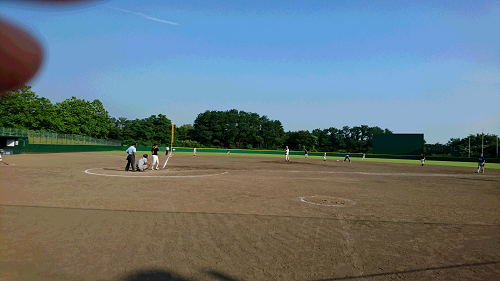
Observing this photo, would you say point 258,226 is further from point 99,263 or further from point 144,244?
point 99,263

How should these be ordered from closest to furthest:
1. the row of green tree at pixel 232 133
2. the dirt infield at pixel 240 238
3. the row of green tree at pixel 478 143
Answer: the dirt infield at pixel 240 238 → the row of green tree at pixel 478 143 → the row of green tree at pixel 232 133

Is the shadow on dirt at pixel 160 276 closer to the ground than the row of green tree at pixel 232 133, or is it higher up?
closer to the ground

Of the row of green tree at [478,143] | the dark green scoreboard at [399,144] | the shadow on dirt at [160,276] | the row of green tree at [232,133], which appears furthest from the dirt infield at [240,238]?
the row of green tree at [232,133]

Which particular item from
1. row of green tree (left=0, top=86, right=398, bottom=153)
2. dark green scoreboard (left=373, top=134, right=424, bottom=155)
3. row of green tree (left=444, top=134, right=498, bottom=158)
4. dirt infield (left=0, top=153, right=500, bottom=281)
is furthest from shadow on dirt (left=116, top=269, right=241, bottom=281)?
row of green tree (left=0, top=86, right=398, bottom=153)

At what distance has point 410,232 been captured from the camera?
22.1ft

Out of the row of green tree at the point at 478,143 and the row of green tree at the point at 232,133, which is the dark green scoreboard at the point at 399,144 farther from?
the row of green tree at the point at 232,133

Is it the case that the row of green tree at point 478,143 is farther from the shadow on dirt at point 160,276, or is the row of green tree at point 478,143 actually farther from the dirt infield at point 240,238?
the shadow on dirt at point 160,276

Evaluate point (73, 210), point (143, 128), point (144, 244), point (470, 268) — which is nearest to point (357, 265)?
point (470, 268)

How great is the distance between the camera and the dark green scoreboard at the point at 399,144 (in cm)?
5816

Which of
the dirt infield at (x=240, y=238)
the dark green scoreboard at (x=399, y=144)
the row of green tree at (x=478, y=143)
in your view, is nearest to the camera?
the dirt infield at (x=240, y=238)

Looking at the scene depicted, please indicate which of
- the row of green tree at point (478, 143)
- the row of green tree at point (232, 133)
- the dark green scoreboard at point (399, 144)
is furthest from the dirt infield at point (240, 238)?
the row of green tree at point (232, 133)

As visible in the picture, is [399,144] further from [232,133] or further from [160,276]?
[232,133]

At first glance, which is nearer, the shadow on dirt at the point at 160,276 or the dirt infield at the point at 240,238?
the shadow on dirt at the point at 160,276

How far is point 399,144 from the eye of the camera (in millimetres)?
59969
